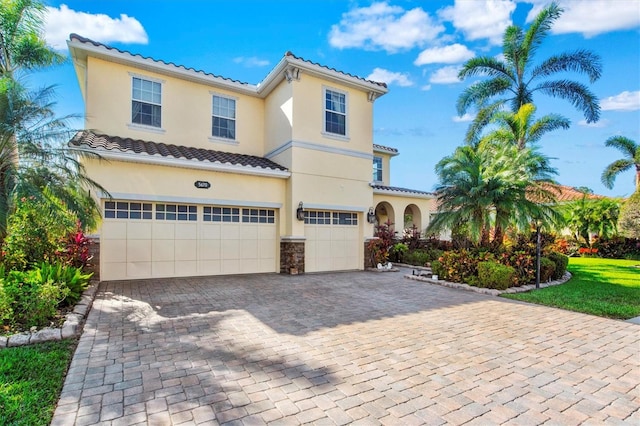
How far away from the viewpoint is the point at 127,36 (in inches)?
481

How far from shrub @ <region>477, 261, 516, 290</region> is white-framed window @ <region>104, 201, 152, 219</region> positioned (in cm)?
1043

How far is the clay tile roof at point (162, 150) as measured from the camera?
32.3 ft

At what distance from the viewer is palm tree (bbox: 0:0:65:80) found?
397 inches

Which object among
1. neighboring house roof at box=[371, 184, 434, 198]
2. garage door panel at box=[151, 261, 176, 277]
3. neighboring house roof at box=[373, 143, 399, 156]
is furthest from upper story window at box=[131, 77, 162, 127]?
neighboring house roof at box=[373, 143, 399, 156]

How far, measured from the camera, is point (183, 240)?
35.8 feet

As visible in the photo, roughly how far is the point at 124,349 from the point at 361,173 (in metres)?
10.9

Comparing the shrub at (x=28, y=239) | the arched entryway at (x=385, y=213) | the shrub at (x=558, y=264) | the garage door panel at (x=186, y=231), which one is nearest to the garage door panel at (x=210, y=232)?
the garage door panel at (x=186, y=231)

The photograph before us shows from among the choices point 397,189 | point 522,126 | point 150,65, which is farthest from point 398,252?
point 150,65

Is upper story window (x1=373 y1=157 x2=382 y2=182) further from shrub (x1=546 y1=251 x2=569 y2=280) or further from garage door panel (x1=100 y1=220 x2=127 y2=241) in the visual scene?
garage door panel (x1=100 y1=220 x2=127 y2=241)

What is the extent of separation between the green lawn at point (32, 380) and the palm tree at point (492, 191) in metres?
10.2

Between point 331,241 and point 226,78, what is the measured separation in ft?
25.5

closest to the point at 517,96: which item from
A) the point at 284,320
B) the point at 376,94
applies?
the point at 376,94

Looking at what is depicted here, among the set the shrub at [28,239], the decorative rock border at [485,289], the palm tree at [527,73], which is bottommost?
the decorative rock border at [485,289]

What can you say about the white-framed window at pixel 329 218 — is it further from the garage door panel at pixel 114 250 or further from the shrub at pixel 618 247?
the shrub at pixel 618 247
